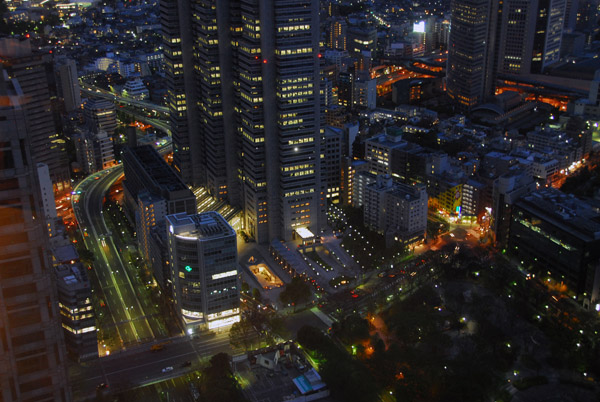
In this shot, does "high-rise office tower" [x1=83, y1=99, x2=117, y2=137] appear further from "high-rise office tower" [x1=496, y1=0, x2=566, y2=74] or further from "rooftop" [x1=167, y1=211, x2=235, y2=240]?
"high-rise office tower" [x1=496, y1=0, x2=566, y2=74]

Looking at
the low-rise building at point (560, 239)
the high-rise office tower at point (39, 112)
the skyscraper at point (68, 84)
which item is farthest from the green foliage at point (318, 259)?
the skyscraper at point (68, 84)

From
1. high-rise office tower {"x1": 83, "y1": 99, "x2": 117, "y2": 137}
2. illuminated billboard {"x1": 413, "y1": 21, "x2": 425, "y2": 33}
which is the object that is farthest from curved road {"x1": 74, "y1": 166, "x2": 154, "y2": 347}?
illuminated billboard {"x1": 413, "y1": 21, "x2": 425, "y2": 33}

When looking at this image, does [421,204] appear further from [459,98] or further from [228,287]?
[459,98]

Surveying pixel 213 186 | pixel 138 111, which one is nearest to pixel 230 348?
pixel 213 186

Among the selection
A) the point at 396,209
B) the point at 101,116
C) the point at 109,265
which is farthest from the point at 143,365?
the point at 101,116

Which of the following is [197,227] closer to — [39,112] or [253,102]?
[253,102]

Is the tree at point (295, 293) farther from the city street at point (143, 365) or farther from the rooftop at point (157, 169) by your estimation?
the rooftop at point (157, 169)
